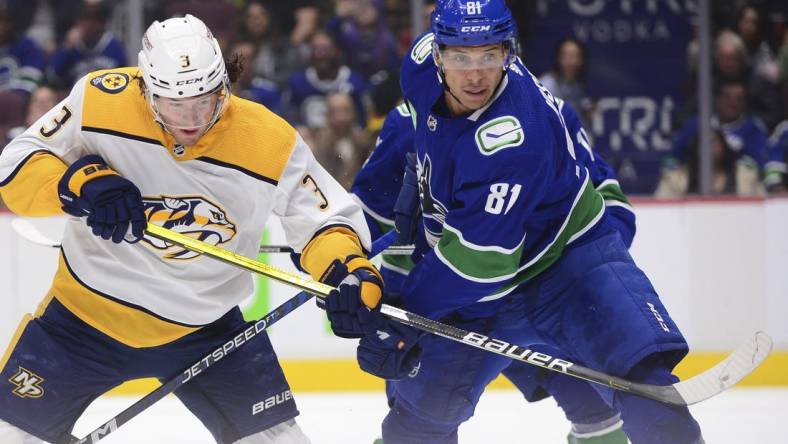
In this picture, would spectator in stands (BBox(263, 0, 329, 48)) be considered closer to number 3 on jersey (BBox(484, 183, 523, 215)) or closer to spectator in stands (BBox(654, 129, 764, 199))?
spectator in stands (BBox(654, 129, 764, 199))

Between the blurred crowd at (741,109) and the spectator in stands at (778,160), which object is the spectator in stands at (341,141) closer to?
the blurred crowd at (741,109)

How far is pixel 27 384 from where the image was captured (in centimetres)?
276

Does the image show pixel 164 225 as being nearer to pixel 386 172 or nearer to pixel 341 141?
pixel 386 172

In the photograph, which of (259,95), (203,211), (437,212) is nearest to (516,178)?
(437,212)

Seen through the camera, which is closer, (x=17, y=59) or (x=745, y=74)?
(x=745, y=74)

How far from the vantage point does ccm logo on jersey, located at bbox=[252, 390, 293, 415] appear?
2912mm

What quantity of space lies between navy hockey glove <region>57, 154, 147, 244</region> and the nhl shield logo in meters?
0.71

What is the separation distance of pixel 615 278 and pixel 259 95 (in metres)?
3.02

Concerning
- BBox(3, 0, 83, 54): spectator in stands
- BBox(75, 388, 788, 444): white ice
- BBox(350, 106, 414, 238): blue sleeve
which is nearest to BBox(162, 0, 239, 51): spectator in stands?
BBox(3, 0, 83, 54): spectator in stands

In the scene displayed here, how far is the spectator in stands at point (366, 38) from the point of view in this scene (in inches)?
225

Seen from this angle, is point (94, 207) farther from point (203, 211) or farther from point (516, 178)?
point (516, 178)

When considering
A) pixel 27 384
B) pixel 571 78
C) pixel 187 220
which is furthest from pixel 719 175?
pixel 27 384

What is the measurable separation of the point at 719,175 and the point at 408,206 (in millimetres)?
2549

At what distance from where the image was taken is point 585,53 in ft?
19.2
